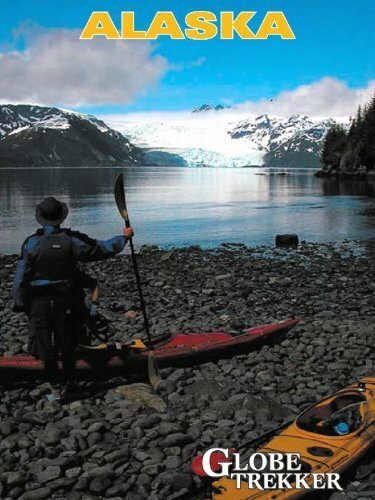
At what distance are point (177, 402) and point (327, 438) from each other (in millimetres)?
2714

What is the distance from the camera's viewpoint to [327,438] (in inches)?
263

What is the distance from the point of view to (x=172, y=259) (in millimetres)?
25062

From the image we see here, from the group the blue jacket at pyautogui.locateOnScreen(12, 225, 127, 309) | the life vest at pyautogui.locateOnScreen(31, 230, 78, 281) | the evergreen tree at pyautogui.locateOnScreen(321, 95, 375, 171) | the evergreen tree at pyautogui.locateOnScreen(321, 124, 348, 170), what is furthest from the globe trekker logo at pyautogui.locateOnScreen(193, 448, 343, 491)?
the evergreen tree at pyautogui.locateOnScreen(321, 124, 348, 170)

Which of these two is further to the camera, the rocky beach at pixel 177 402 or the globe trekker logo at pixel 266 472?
the rocky beach at pixel 177 402

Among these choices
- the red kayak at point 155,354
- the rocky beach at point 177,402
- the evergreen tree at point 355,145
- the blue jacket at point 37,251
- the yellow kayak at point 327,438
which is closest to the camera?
the yellow kayak at point 327,438

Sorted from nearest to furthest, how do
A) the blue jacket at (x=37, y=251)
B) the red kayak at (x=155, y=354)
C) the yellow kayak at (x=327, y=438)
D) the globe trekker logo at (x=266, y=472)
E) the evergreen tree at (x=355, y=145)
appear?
1. the yellow kayak at (x=327, y=438)
2. the globe trekker logo at (x=266, y=472)
3. the blue jacket at (x=37, y=251)
4. the red kayak at (x=155, y=354)
5. the evergreen tree at (x=355, y=145)

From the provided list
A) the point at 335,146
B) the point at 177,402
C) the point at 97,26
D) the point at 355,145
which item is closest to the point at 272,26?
the point at 97,26

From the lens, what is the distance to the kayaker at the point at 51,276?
26.8 ft

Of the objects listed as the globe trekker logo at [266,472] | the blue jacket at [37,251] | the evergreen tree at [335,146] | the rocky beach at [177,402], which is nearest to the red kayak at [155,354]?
the rocky beach at [177,402]

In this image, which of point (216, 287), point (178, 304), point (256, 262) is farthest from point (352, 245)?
point (178, 304)

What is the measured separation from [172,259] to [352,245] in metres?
11.5

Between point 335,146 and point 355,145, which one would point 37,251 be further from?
point 335,146

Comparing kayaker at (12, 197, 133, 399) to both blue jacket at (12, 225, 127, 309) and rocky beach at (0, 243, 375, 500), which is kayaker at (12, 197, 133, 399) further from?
rocky beach at (0, 243, 375, 500)

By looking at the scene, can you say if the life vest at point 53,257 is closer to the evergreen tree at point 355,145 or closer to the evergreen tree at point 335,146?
the evergreen tree at point 355,145
